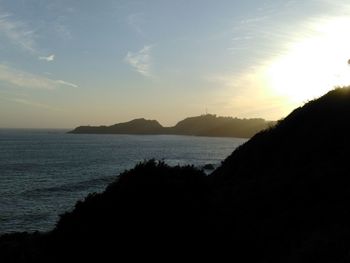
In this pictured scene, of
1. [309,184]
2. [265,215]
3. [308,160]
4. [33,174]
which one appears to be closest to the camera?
[265,215]

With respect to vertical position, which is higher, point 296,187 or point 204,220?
point 296,187

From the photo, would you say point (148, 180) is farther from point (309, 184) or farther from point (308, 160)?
point (308, 160)

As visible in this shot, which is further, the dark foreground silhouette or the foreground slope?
the foreground slope

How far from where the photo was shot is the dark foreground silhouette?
18594mm

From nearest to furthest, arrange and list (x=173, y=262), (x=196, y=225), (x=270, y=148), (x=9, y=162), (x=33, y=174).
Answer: (x=173, y=262) < (x=196, y=225) < (x=270, y=148) < (x=33, y=174) < (x=9, y=162)

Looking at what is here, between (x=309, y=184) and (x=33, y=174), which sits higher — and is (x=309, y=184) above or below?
above

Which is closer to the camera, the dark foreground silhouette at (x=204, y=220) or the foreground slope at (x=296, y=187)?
the dark foreground silhouette at (x=204, y=220)

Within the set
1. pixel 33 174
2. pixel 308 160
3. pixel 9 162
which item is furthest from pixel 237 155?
pixel 9 162

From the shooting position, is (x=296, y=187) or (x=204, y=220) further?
(x=296, y=187)

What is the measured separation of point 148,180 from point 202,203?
9.27ft

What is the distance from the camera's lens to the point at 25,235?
132ft

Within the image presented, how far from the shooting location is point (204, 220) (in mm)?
20078

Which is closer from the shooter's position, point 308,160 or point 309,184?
point 309,184

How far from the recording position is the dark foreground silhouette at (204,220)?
1859 centimetres
